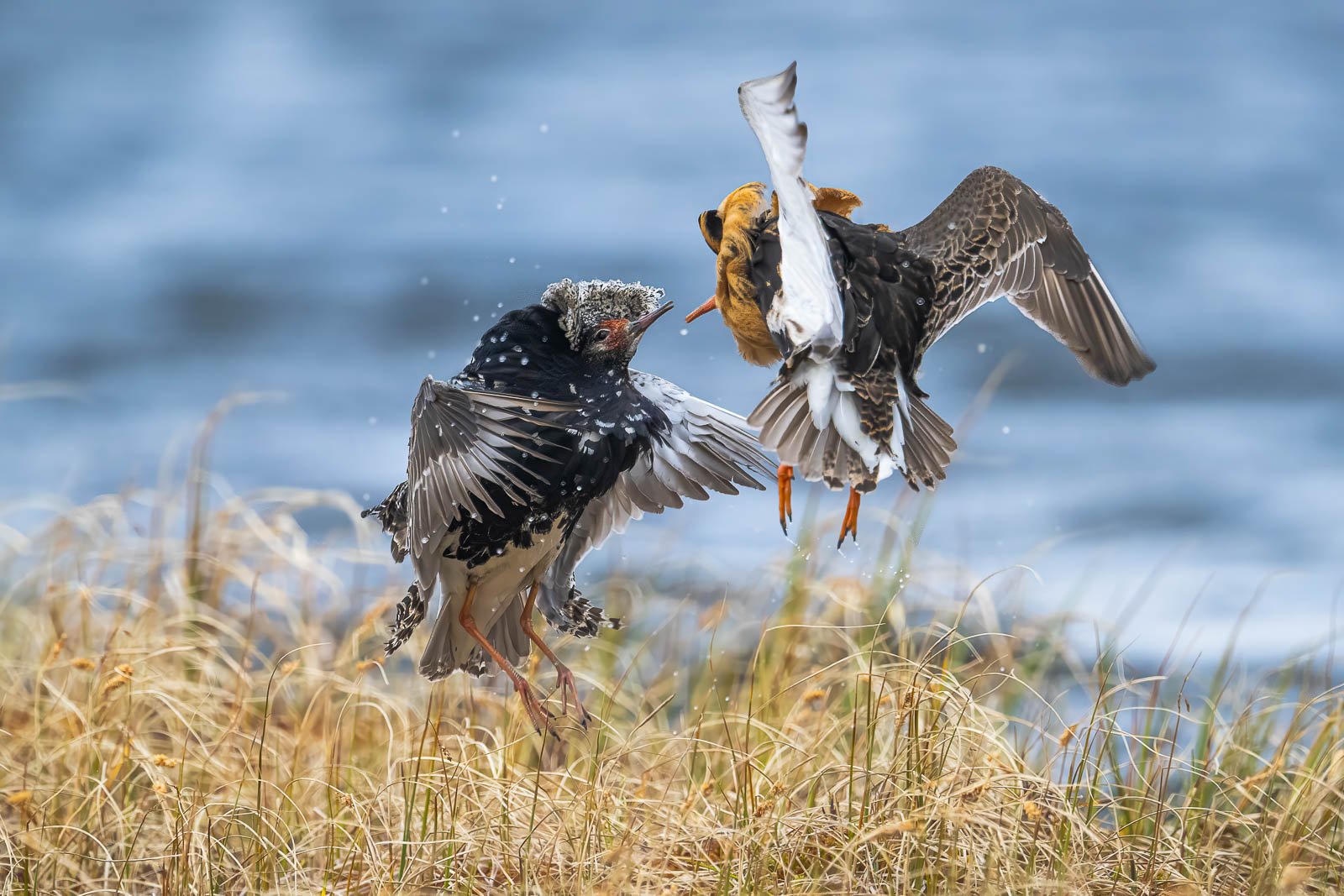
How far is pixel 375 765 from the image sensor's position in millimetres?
5973

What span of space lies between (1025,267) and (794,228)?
5.42 ft

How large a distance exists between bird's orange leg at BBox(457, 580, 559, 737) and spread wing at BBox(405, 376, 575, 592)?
654 millimetres

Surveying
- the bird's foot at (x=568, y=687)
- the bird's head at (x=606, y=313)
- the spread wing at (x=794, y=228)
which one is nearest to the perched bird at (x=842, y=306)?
the spread wing at (x=794, y=228)

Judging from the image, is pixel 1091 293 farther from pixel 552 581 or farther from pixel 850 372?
pixel 552 581

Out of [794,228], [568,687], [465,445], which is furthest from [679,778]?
[794,228]

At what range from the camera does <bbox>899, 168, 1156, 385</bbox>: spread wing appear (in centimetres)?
449

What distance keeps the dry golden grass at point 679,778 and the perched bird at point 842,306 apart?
0.82 metres

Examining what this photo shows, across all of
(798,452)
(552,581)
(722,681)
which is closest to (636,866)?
(552,581)

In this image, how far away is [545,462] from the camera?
4.55m

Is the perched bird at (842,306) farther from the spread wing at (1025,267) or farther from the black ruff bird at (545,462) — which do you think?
the black ruff bird at (545,462)

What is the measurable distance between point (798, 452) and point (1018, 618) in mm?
4044

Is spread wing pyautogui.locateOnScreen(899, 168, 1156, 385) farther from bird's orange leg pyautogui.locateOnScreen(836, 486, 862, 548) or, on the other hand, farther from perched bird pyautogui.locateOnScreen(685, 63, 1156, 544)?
bird's orange leg pyautogui.locateOnScreen(836, 486, 862, 548)

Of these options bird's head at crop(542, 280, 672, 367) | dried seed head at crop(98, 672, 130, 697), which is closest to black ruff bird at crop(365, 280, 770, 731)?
bird's head at crop(542, 280, 672, 367)

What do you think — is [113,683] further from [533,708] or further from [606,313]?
[606,313]
